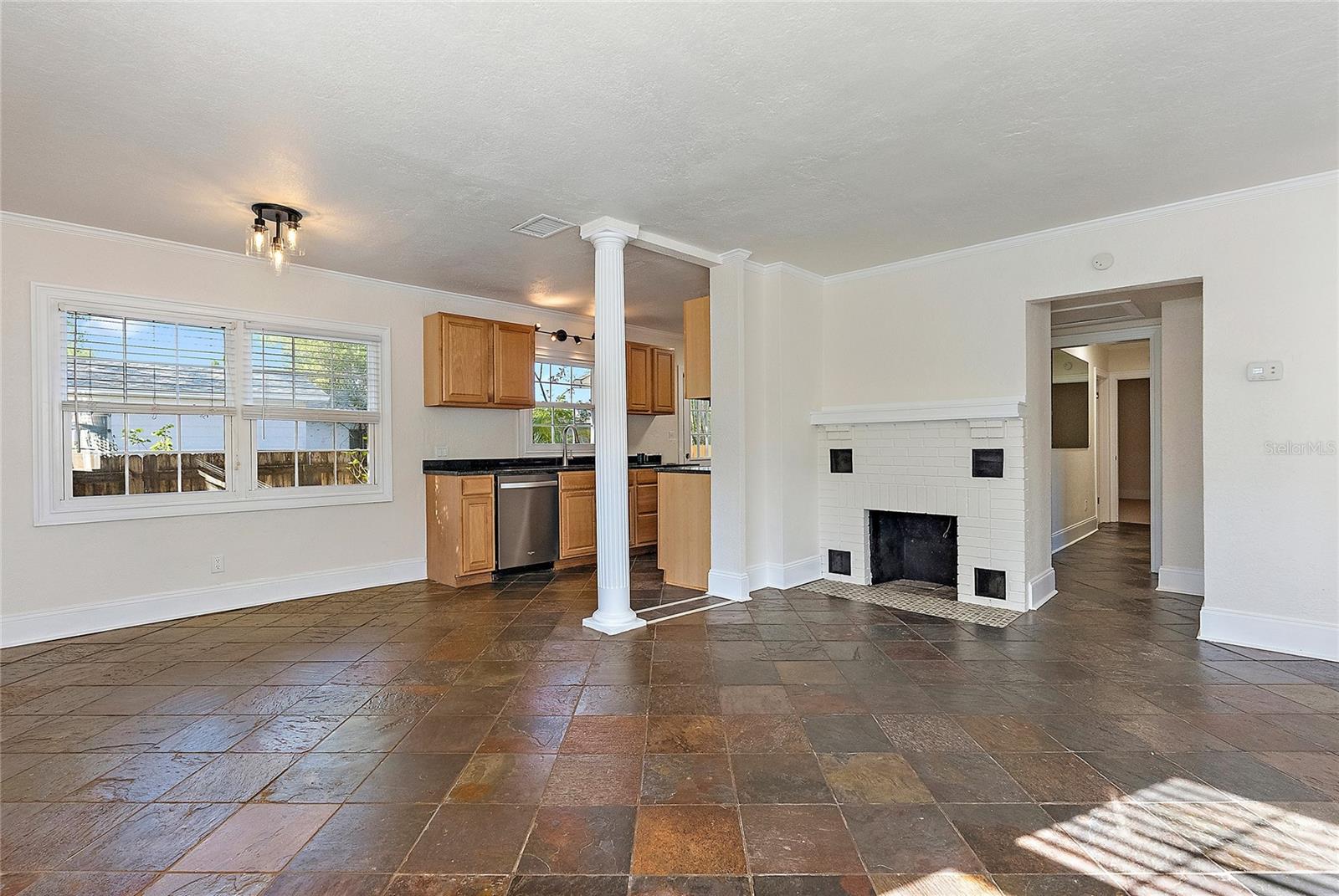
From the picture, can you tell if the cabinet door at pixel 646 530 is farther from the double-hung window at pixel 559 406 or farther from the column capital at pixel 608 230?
the column capital at pixel 608 230

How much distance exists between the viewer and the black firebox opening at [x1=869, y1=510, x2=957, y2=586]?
482 cm

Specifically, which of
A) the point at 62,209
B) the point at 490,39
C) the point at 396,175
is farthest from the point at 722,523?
the point at 62,209

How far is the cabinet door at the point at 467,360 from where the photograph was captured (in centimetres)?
532

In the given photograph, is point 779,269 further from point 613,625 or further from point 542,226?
point 613,625

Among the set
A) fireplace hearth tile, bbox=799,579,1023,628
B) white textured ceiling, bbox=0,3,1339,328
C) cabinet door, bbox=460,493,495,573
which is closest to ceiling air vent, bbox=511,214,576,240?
white textured ceiling, bbox=0,3,1339,328

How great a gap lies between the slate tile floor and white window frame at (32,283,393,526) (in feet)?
2.80

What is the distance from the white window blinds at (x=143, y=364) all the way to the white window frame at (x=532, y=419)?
2.43 metres

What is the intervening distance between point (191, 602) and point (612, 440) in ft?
10.2

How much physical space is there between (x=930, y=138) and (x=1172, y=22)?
89cm

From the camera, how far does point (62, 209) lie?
11.6 ft

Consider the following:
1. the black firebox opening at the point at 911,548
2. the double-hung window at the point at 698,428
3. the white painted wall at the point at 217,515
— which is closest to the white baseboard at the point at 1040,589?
the black firebox opening at the point at 911,548

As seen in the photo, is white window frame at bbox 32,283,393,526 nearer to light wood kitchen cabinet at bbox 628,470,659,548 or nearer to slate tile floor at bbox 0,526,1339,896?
slate tile floor at bbox 0,526,1339,896

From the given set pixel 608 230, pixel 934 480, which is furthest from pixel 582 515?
pixel 934 480

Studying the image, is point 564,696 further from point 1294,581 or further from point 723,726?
point 1294,581
